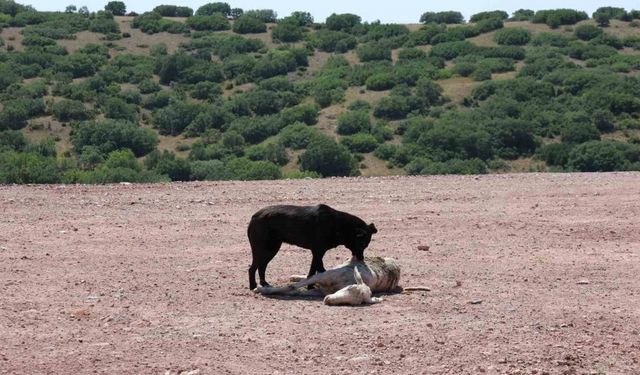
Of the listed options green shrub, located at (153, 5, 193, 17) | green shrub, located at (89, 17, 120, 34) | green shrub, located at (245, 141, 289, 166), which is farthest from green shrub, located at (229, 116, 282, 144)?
green shrub, located at (153, 5, 193, 17)

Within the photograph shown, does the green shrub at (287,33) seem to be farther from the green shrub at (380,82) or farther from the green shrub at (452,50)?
the green shrub at (380,82)

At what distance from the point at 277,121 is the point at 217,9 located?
4124 centimetres

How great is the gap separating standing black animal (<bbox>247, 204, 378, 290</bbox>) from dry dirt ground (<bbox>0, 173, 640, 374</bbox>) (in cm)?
50

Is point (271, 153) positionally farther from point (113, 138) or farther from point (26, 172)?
point (26, 172)

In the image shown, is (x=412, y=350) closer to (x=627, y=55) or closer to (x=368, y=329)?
(x=368, y=329)

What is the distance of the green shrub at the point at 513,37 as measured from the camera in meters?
67.9

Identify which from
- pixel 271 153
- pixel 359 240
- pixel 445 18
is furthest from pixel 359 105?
pixel 359 240

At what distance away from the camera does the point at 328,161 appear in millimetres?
35656

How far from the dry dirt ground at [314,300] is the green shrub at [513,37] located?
4851 centimetres

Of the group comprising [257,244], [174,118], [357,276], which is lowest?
[174,118]

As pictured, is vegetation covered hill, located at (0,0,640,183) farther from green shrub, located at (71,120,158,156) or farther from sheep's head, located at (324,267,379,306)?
sheep's head, located at (324,267,379,306)

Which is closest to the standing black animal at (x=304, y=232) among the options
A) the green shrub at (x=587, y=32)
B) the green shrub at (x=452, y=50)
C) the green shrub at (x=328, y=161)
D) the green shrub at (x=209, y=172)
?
the green shrub at (x=209, y=172)

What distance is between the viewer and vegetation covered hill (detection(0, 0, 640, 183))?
36969 millimetres

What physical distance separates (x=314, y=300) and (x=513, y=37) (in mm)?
58788
